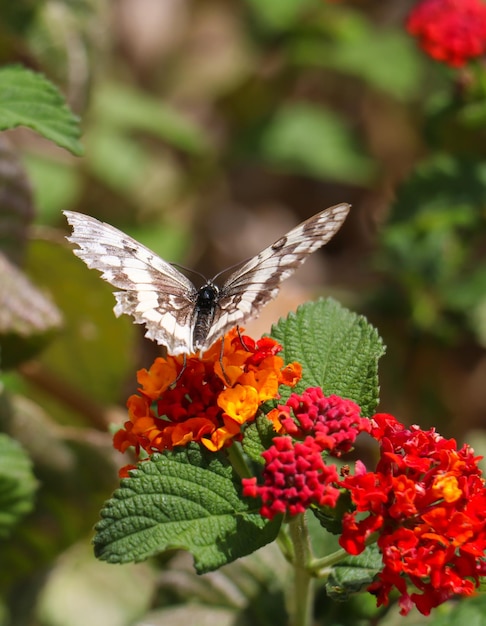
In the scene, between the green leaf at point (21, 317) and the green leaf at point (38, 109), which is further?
the green leaf at point (21, 317)

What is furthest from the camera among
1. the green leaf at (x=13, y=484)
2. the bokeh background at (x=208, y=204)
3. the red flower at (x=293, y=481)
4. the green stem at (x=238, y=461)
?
the bokeh background at (x=208, y=204)

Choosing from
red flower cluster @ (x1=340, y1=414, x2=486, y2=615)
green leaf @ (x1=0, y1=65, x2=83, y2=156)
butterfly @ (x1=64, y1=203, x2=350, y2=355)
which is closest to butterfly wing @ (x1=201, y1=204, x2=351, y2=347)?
butterfly @ (x1=64, y1=203, x2=350, y2=355)

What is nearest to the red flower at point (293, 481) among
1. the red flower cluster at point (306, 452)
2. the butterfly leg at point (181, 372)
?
the red flower cluster at point (306, 452)

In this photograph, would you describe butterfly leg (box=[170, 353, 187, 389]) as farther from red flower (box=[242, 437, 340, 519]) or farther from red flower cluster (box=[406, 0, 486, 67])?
red flower cluster (box=[406, 0, 486, 67])

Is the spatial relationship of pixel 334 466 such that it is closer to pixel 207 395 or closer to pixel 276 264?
pixel 207 395

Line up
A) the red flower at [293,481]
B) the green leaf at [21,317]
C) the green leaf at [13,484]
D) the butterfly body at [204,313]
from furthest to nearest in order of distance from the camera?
the green leaf at [21,317]
the green leaf at [13,484]
the butterfly body at [204,313]
the red flower at [293,481]

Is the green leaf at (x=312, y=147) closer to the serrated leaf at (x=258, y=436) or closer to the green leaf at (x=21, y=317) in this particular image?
the green leaf at (x=21, y=317)
